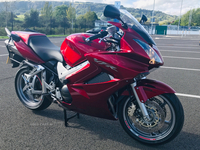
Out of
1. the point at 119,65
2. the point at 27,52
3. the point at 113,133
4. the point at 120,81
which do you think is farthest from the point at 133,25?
the point at 27,52

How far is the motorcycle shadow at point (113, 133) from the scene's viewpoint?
7.98 feet

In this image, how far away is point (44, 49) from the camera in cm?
322

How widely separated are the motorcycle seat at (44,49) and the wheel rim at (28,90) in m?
0.44

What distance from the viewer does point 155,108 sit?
94.7 inches

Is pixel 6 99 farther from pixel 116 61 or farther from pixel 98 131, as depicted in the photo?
pixel 116 61

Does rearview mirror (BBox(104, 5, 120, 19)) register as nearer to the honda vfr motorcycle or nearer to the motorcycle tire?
the honda vfr motorcycle

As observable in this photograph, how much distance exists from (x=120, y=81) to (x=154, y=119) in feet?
2.16

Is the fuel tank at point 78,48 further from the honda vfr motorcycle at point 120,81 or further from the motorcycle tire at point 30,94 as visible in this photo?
the motorcycle tire at point 30,94

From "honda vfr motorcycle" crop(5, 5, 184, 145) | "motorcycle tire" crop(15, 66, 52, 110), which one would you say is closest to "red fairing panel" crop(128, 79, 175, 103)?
"honda vfr motorcycle" crop(5, 5, 184, 145)

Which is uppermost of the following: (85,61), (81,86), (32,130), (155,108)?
(85,61)

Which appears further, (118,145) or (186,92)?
(186,92)

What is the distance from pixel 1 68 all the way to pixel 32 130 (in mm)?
4407

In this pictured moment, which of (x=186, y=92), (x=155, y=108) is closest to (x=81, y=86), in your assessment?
(x=155, y=108)

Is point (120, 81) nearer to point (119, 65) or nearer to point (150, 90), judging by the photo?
point (119, 65)
